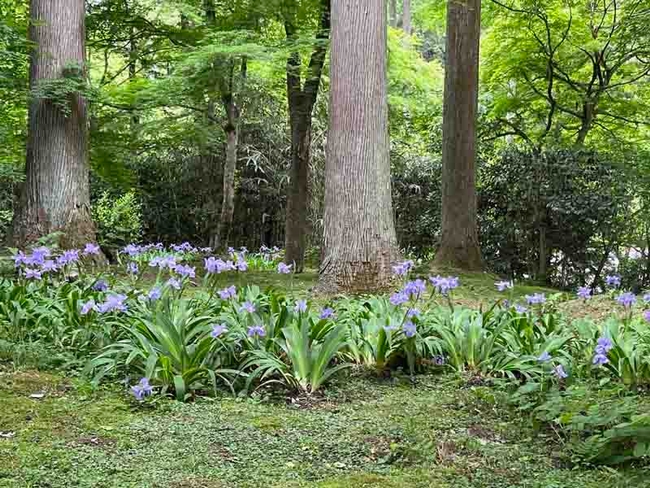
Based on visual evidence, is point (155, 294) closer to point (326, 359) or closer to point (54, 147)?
point (326, 359)

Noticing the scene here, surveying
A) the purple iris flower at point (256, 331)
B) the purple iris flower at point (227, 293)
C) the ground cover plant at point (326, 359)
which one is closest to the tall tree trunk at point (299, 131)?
the ground cover plant at point (326, 359)

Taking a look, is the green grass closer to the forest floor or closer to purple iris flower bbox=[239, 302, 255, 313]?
the forest floor

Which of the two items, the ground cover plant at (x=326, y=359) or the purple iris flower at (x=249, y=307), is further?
the purple iris flower at (x=249, y=307)

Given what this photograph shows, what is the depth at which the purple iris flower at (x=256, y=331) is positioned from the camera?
9.78 feet

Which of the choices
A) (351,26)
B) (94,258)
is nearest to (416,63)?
(351,26)

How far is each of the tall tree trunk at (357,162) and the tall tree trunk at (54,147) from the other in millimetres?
2250

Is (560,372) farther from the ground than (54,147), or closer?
closer

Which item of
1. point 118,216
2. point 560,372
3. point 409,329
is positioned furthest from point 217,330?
point 118,216

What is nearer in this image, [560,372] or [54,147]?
[560,372]

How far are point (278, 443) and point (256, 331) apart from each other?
89 centimetres

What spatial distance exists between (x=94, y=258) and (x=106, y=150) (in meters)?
2.23

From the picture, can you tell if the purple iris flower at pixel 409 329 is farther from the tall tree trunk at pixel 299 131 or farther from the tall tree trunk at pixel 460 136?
the tall tree trunk at pixel 299 131

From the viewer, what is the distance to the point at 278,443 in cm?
219

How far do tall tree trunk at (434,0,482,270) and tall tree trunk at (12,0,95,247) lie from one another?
3.64 metres
